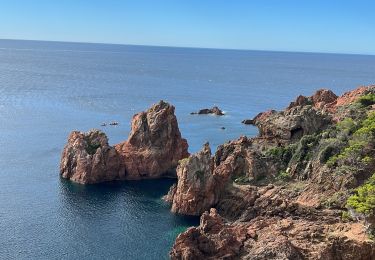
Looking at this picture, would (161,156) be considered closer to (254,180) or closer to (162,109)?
(162,109)

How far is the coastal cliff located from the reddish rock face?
17.9 m

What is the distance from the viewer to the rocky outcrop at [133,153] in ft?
385

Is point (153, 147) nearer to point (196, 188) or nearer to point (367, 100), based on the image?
point (196, 188)

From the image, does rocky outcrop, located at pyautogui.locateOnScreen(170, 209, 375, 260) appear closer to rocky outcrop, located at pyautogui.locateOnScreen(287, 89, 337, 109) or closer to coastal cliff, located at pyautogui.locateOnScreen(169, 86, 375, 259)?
coastal cliff, located at pyautogui.locateOnScreen(169, 86, 375, 259)

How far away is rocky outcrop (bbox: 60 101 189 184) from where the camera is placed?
117m

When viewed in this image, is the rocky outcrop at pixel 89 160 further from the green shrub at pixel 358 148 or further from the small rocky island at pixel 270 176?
the green shrub at pixel 358 148

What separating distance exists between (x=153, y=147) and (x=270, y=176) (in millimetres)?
34454

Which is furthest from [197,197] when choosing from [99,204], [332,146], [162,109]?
[162,109]

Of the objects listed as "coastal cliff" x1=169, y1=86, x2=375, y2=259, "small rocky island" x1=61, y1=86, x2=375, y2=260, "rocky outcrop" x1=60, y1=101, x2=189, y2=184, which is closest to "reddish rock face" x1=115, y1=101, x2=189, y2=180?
"rocky outcrop" x1=60, y1=101, x2=189, y2=184

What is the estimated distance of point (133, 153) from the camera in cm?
12262

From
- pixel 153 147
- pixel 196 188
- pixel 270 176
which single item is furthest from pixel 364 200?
pixel 153 147

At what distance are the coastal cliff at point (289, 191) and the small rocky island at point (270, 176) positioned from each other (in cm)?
16

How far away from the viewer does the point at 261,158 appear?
335 feet

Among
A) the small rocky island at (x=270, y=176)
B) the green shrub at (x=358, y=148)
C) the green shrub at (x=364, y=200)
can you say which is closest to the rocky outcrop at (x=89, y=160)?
the small rocky island at (x=270, y=176)
